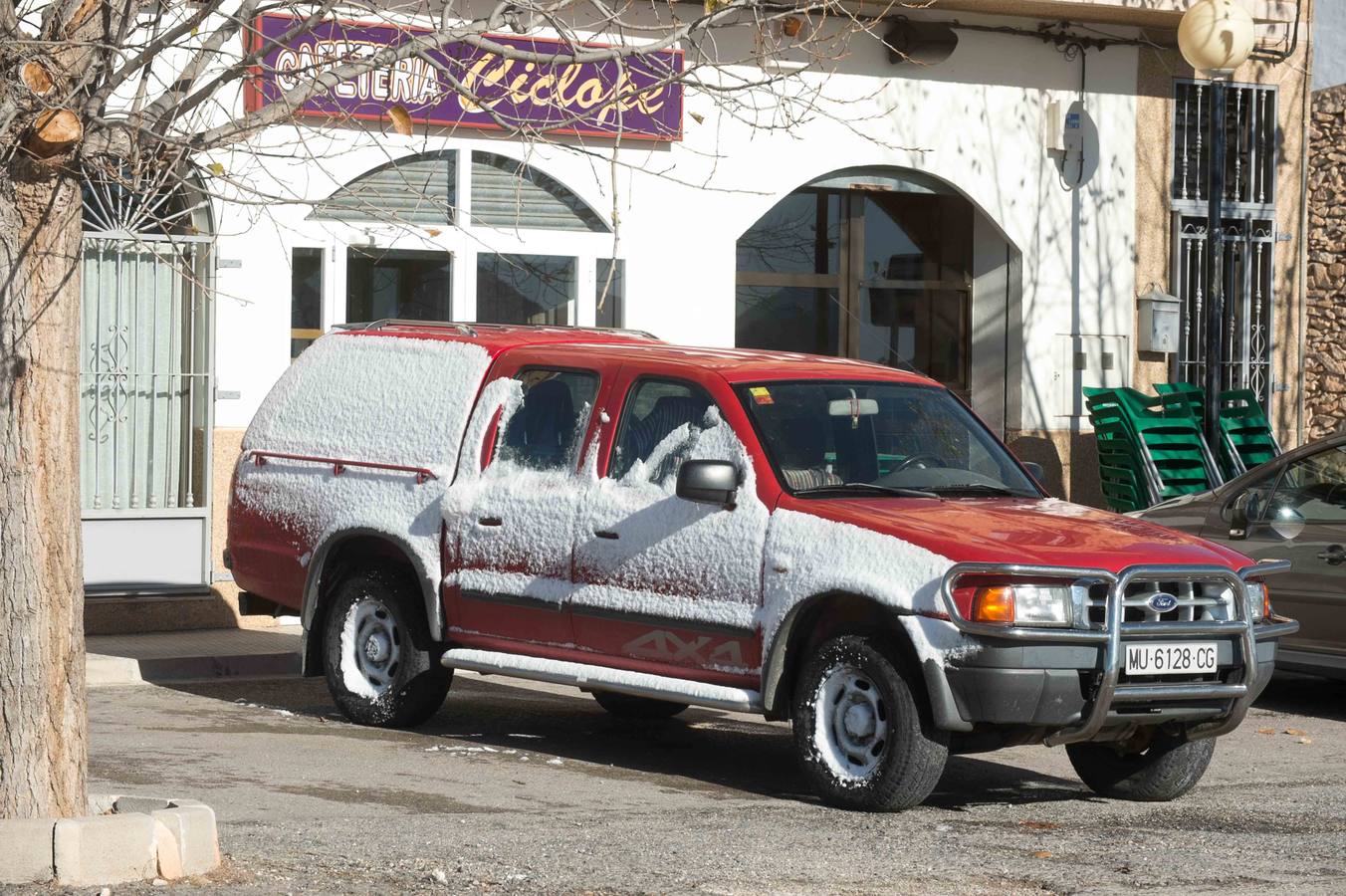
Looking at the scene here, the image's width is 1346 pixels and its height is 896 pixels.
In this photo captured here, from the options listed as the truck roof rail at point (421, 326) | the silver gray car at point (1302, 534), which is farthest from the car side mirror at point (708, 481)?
the silver gray car at point (1302, 534)

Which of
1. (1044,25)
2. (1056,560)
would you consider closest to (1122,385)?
(1044,25)

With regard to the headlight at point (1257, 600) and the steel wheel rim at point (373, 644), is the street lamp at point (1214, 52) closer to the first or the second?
the headlight at point (1257, 600)

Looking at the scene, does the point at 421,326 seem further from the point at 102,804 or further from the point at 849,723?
the point at 102,804

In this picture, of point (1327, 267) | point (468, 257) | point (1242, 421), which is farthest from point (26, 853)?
point (1327, 267)

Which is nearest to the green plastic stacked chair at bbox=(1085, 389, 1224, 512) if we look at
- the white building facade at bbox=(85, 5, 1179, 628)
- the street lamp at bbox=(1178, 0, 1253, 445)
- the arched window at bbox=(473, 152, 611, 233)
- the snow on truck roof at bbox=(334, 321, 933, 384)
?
the white building facade at bbox=(85, 5, 1179, 628)

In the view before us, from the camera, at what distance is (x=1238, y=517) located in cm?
1154

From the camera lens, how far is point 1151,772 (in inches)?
344

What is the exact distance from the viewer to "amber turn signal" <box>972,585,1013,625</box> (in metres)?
7.86

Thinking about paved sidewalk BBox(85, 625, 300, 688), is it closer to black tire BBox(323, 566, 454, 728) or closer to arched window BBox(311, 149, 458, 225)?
black tire BBox(323, 566, 454, 728)

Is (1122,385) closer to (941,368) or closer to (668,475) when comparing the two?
(941,368)

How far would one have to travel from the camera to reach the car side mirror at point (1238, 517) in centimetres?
1152

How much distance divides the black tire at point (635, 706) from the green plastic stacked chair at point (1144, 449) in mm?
6704

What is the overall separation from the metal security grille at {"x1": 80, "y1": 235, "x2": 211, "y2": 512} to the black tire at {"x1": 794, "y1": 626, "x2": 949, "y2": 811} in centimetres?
699

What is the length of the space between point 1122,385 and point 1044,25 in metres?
3.05
